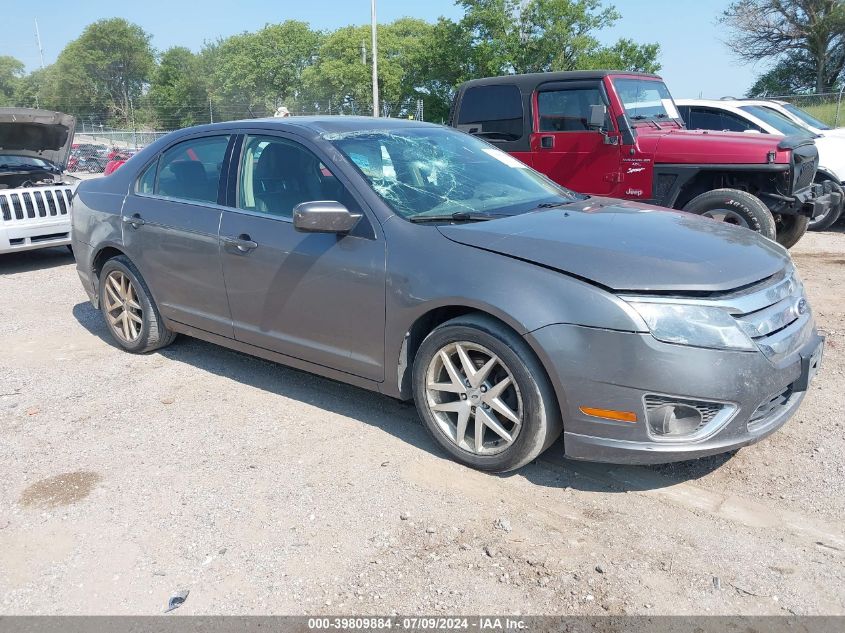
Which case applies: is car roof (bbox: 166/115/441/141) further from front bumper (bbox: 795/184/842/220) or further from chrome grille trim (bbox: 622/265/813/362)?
front bumper (bbox: 795/184/842/220)

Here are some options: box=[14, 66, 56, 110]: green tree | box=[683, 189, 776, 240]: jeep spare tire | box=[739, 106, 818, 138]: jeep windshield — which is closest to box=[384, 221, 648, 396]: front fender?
box=[683, 189, 776, 240]: jeep spare tire

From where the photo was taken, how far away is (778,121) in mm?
10133

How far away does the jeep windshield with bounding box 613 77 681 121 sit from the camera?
25.4 feet

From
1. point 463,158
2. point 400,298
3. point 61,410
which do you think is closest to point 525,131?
point 463,158

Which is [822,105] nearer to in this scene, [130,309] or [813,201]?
[813,201]

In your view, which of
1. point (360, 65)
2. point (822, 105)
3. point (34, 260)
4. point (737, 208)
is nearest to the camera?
point (737, 208)

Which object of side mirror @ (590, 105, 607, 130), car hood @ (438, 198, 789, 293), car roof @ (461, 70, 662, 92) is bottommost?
car hood @ (438, 198, 789, 293)

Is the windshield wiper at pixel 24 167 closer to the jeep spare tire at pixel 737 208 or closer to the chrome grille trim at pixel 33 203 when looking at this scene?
the chrome grille trim at pixel 33 203

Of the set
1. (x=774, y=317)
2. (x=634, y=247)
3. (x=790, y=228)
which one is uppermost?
(x=634, y=247)

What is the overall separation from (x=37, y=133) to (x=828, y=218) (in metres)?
10.3

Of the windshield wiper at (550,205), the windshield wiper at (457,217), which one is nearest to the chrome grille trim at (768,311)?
the windshield wiper at (457,217)

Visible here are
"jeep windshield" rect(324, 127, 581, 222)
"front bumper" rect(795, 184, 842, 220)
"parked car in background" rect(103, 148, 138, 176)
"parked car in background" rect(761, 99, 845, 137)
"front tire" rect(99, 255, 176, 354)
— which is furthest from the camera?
"parked car in background" rect(761, 99, 845, 137)

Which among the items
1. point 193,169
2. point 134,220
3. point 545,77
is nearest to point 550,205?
point 193,169

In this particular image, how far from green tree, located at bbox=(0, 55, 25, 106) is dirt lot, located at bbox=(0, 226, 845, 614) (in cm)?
11859
